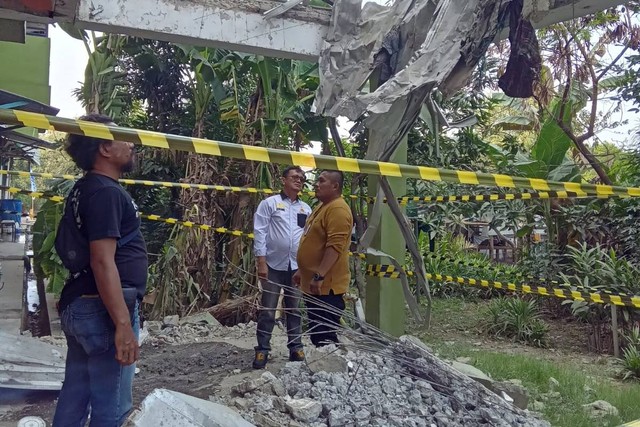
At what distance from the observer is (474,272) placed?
1074 cm

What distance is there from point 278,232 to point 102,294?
287 cm

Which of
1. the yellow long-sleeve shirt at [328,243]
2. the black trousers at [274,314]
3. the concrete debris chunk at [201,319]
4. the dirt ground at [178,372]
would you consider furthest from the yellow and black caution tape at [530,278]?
the concrete debris chunk at [201,319]

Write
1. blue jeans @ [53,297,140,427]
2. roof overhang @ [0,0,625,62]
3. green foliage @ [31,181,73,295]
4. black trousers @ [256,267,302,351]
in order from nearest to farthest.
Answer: blue jeans @ [53,297,140,427] < roof overhang @ [0,0,625,62] < black trousers @ [256,267,302,351] < green foliage @ [31,181,73,295]

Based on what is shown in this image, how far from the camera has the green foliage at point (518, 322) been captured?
24.3 feet

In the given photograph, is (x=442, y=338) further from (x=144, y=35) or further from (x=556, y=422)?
(x=144, y=35)

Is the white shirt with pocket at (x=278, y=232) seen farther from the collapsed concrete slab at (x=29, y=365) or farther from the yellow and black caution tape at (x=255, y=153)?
the yellow and black caution tape at (x=255, y=153)

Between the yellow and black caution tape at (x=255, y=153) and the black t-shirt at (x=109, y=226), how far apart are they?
0.22 m

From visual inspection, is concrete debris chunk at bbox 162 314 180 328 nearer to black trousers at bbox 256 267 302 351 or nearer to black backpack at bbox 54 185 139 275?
black trousers at bbox 256 267 302 351

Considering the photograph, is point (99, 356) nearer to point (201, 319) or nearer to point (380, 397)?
point (380, 397)

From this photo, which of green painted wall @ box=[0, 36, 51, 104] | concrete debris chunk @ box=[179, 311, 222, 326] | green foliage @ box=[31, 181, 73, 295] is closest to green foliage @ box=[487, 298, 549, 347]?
concrete debris chunk @ box=[179, 311, 222, 326]

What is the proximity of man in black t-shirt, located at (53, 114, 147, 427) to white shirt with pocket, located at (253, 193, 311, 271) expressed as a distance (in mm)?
2570

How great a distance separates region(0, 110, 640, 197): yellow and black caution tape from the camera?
2332 millimetres

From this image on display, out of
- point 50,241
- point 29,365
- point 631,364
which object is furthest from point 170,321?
point 631,364

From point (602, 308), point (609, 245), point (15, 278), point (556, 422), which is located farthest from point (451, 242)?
point (556, 422)
